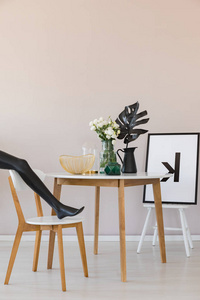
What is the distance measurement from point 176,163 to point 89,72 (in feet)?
Result: 4.45

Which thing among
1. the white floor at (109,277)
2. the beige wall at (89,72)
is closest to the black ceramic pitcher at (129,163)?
the white floor at (109,277)

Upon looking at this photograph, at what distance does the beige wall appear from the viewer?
484 cm

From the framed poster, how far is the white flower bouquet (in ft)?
2.57

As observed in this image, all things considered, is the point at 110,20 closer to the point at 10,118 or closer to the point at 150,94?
the point at 150,94

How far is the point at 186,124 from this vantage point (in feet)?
15.9

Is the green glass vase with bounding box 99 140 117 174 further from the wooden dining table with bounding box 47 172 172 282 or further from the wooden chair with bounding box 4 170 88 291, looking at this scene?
the wooden chair with bounding box 4 170 88 291

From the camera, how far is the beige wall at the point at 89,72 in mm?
4844

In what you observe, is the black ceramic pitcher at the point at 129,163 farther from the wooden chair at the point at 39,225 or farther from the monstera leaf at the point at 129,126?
the wooden chair at the point at 39,225

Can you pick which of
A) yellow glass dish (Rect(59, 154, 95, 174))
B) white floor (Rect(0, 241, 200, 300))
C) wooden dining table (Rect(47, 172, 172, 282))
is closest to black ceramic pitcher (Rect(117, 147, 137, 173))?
wooden dining table (Rect(47, 172, 172, 282))

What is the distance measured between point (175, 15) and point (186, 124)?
46.9 inches

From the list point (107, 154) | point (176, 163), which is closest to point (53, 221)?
point (107, 154)

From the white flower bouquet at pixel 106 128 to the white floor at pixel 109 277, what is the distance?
1.08 m

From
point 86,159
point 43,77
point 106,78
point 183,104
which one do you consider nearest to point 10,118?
point 43,77

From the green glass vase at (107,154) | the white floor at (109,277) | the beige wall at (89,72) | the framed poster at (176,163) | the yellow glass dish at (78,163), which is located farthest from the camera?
the beige wall at (89,72)
